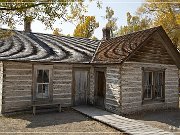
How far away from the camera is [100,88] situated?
17734 mm

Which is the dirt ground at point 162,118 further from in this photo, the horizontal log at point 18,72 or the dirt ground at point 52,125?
the horizontal log at point 18,72

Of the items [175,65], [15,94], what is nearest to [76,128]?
[15,94]

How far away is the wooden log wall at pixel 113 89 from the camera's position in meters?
15.0

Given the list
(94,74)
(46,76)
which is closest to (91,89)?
(94,74)

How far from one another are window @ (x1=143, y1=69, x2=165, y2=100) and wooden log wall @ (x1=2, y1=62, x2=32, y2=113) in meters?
7.60

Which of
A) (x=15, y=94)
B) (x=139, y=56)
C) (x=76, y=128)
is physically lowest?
(x=76, y=128)

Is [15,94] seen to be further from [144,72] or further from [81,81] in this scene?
[144,72]

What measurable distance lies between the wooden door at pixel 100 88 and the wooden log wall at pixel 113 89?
98cm

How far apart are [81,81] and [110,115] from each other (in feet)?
13.5

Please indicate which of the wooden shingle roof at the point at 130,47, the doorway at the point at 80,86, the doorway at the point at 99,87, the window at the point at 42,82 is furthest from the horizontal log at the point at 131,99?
the window at the point at 42,82

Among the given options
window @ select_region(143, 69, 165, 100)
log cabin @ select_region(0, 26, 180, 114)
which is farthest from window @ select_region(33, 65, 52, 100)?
window @ select_region(143, 69, 165, 100)

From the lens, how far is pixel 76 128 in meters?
11.7

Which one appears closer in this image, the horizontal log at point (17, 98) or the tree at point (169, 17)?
the horizontal log at point (17, 98)

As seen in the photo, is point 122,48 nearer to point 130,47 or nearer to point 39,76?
point 130,47
